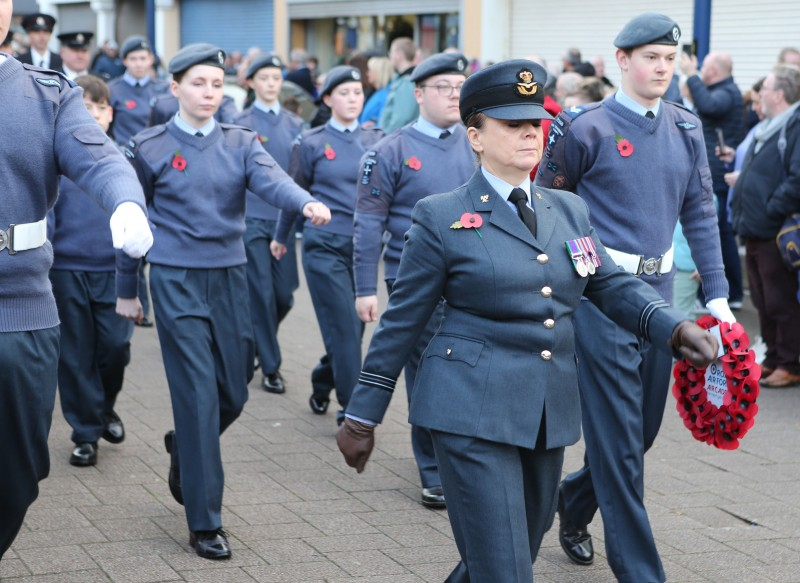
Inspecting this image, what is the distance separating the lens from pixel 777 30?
51.0 ft

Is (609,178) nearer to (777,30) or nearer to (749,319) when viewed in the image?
(749,319)

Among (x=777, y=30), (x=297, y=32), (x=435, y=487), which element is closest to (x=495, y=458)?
(x=435, y=487)

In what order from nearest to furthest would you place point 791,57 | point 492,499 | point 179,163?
point 492,499 → point 179,163 → point 791,57

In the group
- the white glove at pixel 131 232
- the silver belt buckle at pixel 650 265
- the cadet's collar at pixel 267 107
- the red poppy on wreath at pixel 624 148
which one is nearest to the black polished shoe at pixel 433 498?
the silver belt buckle at pixel 650 265

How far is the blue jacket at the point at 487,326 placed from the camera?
3.90 m

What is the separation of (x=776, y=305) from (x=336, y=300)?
136 inches

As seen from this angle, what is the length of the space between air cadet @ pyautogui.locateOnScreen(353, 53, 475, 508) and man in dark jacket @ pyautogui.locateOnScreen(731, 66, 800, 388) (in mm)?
3520

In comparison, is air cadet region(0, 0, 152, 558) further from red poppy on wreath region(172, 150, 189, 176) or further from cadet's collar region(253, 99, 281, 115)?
cadet's collar region(253, 99, 281, 115)

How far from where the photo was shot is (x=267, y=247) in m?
9.38

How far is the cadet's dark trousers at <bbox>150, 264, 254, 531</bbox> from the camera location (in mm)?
5621

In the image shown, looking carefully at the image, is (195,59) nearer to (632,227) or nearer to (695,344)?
(632,227)

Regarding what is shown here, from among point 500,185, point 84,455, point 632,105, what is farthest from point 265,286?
point 500,185

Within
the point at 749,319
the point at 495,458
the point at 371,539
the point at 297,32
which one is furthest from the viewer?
the point at 297,32

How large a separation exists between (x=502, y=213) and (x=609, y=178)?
129 centimetres
